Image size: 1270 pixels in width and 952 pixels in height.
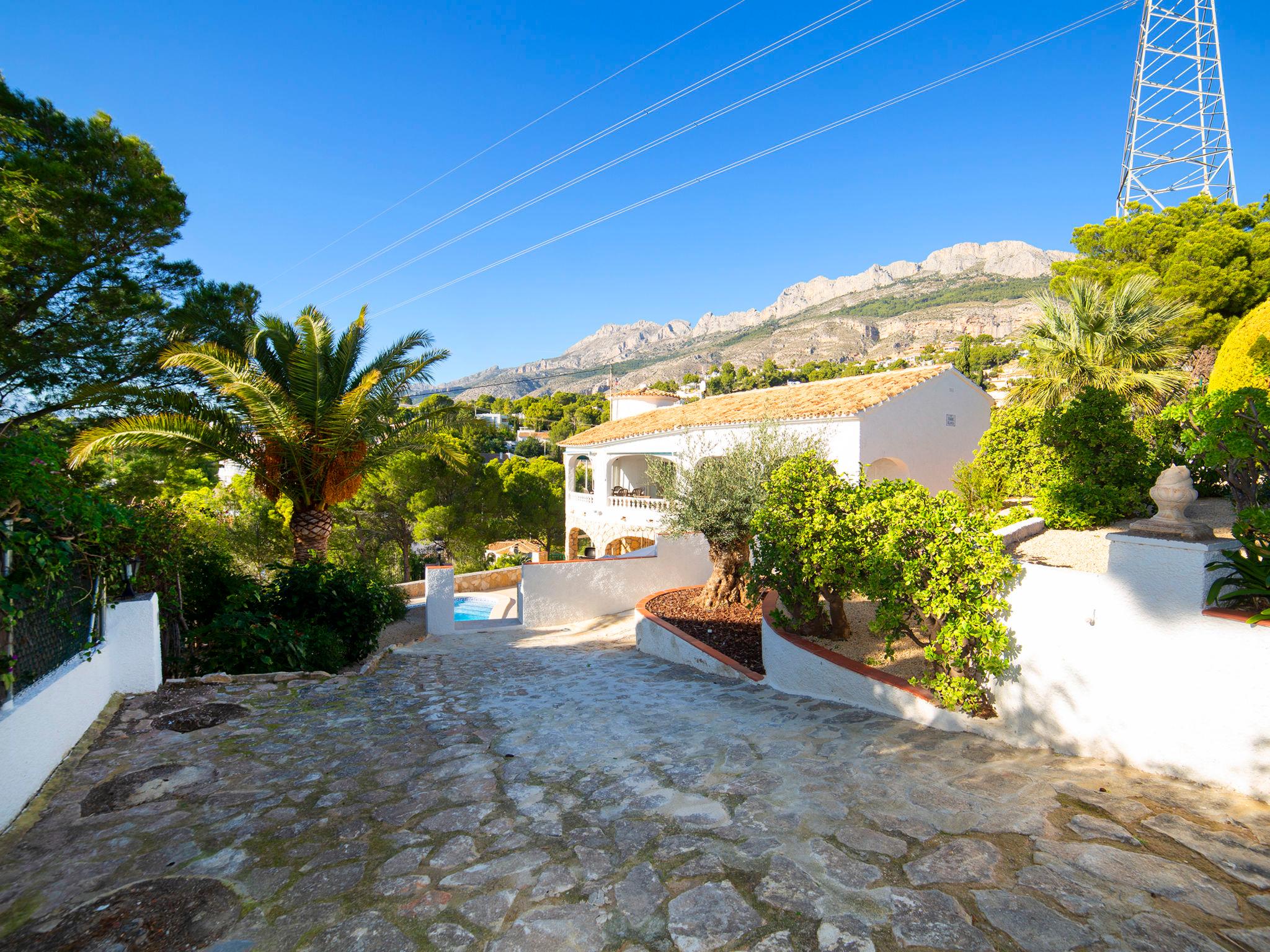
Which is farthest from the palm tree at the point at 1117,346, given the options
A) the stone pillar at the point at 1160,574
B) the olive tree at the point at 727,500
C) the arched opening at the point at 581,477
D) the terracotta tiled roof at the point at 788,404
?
the arched opening at the point at 581,477

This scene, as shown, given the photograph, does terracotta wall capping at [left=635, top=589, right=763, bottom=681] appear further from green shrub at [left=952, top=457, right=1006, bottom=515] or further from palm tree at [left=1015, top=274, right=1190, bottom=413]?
palm tree at [left=1015, top=274, right=1190, bottom=413]

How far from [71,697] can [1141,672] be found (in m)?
7.37

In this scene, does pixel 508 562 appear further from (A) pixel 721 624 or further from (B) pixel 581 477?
(A) pixel 721 624

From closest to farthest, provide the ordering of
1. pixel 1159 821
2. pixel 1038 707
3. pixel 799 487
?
pixel 1159 821 < pixel 1038 707 < pixel 799 487

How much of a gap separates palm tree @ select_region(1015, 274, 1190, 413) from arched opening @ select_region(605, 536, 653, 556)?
13.4m

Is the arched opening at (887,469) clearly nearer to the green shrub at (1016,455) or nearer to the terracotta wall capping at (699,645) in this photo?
the green shrub at (1016,455)

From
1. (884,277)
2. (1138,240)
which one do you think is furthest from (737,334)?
(1138,240)

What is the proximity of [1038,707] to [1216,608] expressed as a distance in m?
1.34

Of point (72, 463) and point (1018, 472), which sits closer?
point (72, 463)

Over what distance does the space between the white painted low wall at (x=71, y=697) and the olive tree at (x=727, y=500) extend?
7.74 metres

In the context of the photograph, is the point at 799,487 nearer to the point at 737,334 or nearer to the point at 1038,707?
the point at 1038,707

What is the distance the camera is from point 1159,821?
3.39 m

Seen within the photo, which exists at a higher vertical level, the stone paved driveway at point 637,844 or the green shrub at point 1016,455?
the green shrub at point 1016,455

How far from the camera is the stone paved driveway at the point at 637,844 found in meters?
2.70
